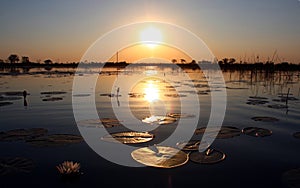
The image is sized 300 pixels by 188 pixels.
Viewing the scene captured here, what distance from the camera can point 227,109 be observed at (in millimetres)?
10977

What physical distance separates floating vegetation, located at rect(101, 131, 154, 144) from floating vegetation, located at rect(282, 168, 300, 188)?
121 inches

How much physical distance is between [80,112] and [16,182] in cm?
589

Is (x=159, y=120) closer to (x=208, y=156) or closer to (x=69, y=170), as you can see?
(x=208, y=156)

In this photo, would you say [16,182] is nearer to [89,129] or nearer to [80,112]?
[89,129]

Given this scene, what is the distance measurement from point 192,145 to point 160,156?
3.35ft

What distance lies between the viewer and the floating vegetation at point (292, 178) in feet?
13.9

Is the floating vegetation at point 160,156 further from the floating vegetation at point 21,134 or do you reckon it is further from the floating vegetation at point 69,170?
the floating vegetation at point 21,134

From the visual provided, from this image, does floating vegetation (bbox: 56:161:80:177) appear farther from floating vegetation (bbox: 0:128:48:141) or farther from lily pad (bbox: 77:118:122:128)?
lily pad (bbox: 77:118:122:128)

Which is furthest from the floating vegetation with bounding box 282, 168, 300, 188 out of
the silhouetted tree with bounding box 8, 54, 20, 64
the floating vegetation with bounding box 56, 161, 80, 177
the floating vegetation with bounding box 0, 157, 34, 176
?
the silhouetted tree with bounding box 8, 54, 20, 64

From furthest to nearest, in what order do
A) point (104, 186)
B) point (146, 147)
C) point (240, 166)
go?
point (146, 147) < point (240, 166) < point (104, 186)

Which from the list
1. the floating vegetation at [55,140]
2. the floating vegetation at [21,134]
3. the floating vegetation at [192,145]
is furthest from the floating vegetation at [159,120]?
the floating vegetation at [21,134]

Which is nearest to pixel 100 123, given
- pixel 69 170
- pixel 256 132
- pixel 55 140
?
pixel 55 140

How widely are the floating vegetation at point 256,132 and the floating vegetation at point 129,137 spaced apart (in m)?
2.60

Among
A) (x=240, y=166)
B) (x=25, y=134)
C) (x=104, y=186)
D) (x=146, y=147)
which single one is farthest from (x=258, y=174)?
(x=25, y=134)
